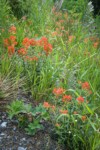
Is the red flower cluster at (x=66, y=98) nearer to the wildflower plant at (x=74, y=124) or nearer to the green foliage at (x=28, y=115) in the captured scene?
the wildflower plant at (x=74, y=124)

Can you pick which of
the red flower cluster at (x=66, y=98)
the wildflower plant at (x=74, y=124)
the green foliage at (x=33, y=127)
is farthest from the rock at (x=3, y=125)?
the red flower cluster at (x=66, y=98)

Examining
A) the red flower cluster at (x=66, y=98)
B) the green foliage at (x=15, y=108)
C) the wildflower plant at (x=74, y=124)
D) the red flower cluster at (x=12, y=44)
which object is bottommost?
the wildflower plant at (x=74, y=124)

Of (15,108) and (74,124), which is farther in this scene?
(15,108)

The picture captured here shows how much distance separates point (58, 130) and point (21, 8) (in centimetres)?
354

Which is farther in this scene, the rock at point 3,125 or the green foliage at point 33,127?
the rock at point 3,125

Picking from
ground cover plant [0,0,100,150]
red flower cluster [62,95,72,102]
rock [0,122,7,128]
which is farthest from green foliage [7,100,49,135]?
red flower cluster [62,95,72,102]

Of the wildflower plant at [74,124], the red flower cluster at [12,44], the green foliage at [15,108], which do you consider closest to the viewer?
the wildflower plant at [74,124]

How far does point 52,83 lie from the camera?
377cm

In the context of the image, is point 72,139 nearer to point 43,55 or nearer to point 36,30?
point 43,55

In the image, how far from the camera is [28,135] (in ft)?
10.4

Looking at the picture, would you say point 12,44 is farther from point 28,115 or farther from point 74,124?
point 74,124

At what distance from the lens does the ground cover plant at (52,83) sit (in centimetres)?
312

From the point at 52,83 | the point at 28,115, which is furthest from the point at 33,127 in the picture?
the point at 52,83

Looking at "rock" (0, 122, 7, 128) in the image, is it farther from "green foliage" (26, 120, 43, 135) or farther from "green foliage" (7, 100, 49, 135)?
"green foliage" (26, 120, 43, 135)
